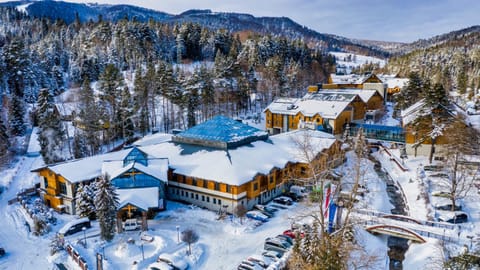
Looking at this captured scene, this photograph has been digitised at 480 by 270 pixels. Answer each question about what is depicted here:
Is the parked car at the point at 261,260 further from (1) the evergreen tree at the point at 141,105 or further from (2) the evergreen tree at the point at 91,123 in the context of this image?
(1) the evergreen tree at the point at 141,105

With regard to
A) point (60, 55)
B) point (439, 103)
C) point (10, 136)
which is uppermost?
point (60, 55)

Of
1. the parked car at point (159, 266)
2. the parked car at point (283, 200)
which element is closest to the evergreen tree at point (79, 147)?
the parked car at point (283, 200)

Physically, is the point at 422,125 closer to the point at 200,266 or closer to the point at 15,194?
the point at 200,266

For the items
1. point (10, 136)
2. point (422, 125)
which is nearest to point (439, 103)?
point (422, 125)

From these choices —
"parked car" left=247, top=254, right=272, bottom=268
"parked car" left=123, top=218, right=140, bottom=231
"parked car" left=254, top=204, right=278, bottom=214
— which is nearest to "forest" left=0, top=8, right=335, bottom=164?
"parked car" left=123, top=218, right=140, bottom=231

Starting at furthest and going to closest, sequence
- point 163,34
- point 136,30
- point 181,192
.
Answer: point 163,34
point 136,30
point 181,192

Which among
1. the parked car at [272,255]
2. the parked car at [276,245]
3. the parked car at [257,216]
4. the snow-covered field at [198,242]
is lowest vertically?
the snow-covered field at [198,242]
